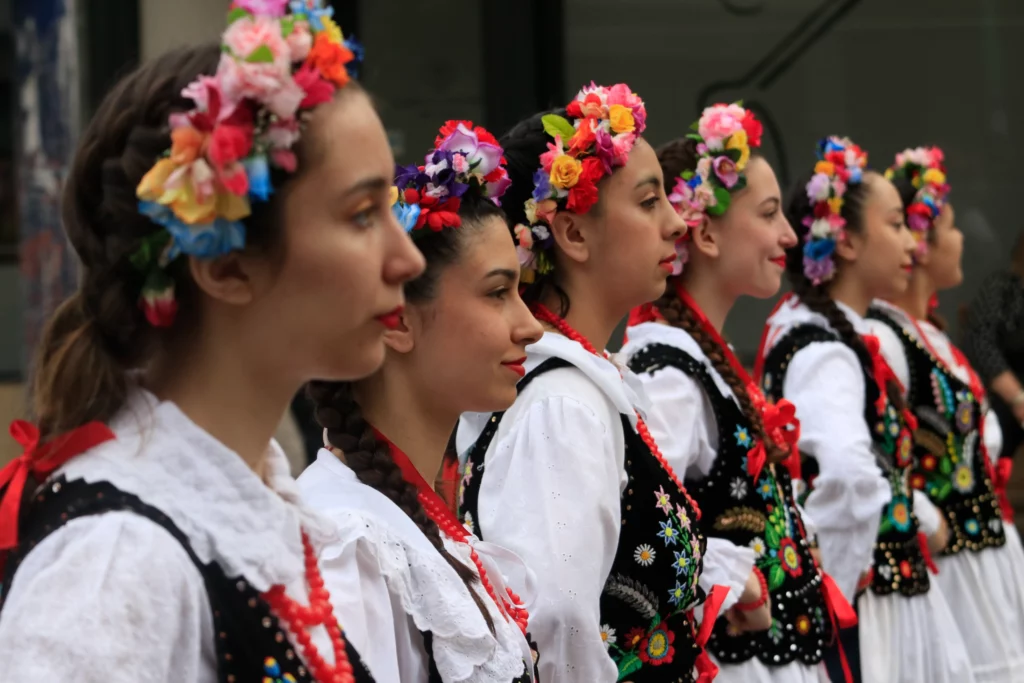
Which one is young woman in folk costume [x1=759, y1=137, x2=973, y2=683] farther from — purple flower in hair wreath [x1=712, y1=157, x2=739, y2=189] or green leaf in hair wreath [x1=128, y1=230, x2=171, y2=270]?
green leaf in hair wreath [x1=128, y1=230, x2=171, y2=270]

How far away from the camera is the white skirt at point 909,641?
4.49 m

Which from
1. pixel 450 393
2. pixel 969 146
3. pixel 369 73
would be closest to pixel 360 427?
pixel 450 393

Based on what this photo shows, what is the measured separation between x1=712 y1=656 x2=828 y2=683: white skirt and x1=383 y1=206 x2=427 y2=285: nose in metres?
1.98

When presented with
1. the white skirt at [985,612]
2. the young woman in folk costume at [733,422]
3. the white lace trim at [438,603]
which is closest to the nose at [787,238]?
the young woman in folk costume at [733,422]

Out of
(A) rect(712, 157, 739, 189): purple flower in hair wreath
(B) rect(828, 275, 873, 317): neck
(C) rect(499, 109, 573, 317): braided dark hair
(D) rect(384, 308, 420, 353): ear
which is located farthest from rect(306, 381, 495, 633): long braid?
(B) rect(828, 275, 873, 317): neck

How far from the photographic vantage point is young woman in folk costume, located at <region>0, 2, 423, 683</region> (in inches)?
59.5

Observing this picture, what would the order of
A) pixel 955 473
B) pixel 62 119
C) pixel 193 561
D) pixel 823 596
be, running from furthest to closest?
pixel 62 119 → pixel 955 473 → pixel 823 596 → pixel 193 561

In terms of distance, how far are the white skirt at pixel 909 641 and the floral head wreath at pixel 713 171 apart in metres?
1.40

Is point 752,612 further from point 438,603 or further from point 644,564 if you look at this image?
point 438,603

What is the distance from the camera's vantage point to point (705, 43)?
7.21m

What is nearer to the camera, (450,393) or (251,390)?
(251,390)

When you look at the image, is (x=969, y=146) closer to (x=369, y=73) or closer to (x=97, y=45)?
(x=369, y=73)

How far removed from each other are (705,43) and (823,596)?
4124 mm

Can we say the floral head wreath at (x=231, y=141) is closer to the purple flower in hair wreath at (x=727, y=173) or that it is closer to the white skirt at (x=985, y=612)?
the purple flower in hair wreath at (x=727, y=173)
